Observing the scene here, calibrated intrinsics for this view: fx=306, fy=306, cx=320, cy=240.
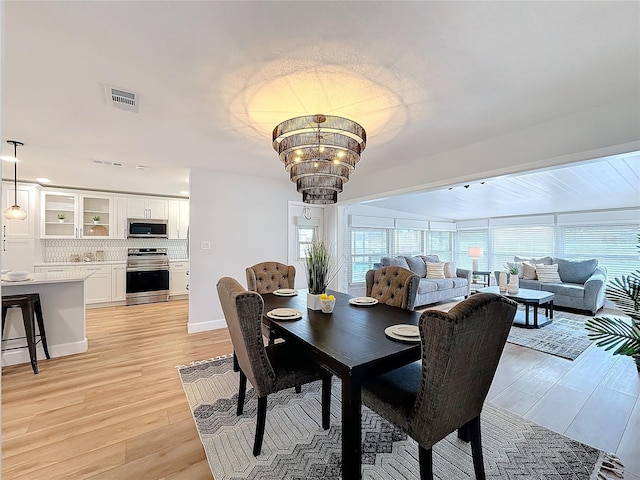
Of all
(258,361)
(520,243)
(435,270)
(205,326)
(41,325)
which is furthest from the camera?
(520,243)

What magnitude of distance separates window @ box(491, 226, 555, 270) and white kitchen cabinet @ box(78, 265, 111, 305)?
28.6 feet

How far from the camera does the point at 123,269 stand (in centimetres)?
597

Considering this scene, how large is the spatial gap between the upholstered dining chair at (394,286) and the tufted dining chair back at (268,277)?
966 millimetres

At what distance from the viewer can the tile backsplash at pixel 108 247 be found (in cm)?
561

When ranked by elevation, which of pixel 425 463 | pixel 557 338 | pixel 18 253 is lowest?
pixel 557 338

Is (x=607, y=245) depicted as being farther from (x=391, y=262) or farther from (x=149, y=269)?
Answer: (x=149, y=269)

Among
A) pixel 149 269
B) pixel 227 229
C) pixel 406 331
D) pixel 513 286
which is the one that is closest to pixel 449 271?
pixel 513 286

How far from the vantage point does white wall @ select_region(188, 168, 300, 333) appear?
423cm

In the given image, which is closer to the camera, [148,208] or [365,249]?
[148,208]

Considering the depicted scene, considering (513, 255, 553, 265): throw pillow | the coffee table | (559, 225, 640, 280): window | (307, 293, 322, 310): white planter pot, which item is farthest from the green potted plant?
(559, 225, 640, 280): window

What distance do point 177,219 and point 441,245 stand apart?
668 cm

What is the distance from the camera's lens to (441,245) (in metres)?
8.40

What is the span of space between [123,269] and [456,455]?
20.5 ft

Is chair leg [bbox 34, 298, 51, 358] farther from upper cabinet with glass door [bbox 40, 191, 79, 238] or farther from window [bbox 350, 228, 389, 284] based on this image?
window [bbox 350, 228, 389, 284]
